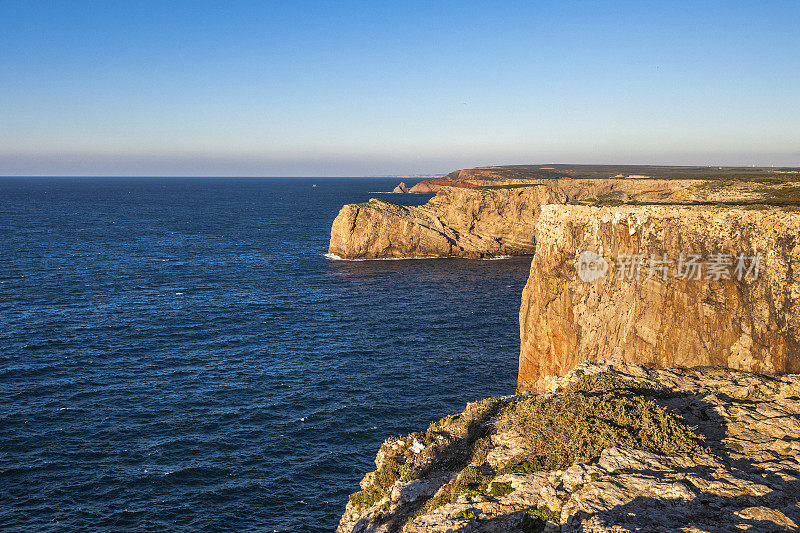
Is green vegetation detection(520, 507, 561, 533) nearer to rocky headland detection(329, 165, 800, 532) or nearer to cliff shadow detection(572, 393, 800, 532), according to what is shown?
rocky headland detection(329, 165, 800, 532)

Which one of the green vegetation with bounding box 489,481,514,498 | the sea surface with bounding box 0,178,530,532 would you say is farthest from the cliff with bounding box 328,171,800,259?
the green vegetation with bounding box 489,481,514,498

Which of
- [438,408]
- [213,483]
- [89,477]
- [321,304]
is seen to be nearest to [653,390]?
[438,408]

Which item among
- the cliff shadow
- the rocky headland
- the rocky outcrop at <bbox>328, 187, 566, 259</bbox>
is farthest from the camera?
the rocky outcrop at <bbox>328, 187, 566, 259</bbox>

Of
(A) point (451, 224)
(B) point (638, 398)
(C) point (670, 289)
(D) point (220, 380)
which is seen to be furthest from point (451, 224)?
(B) point (638, 398)

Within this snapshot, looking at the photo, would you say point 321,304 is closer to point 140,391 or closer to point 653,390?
point 140,391

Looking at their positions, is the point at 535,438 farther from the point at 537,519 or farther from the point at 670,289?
the point at 670,289

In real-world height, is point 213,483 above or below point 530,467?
below

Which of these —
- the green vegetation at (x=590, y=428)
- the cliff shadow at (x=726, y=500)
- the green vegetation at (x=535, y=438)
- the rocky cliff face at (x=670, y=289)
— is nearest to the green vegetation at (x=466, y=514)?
the green vegetation at (x=535, y=438)

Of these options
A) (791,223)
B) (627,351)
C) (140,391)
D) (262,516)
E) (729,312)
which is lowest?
(262,516)
